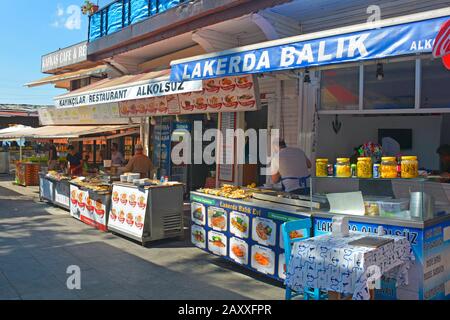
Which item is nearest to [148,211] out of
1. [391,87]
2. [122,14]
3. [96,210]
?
[96,210]

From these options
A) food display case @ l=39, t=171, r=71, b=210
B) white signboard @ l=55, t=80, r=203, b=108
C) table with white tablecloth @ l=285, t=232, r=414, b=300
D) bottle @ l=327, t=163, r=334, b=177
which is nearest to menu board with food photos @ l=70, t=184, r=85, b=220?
food display case @ l=39, t=171, r=71, b=210

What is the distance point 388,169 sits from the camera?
4332 millimetres

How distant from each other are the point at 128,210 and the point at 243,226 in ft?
8.87

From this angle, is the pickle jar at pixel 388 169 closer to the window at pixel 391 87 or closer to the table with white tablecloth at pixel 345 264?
the table with white tablecloth at pixel 345 264

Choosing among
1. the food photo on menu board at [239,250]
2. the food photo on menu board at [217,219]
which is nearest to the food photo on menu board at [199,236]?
the food photo on menu board at [217,219]

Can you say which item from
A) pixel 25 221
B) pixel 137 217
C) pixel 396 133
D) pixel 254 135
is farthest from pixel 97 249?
pixel 396 133

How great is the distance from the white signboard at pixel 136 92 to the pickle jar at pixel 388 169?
3.61 metres

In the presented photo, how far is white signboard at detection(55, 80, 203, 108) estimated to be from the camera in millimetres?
7209

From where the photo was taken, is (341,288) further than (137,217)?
No

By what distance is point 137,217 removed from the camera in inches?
272

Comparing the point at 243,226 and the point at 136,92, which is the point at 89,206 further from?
the point at 243,226
